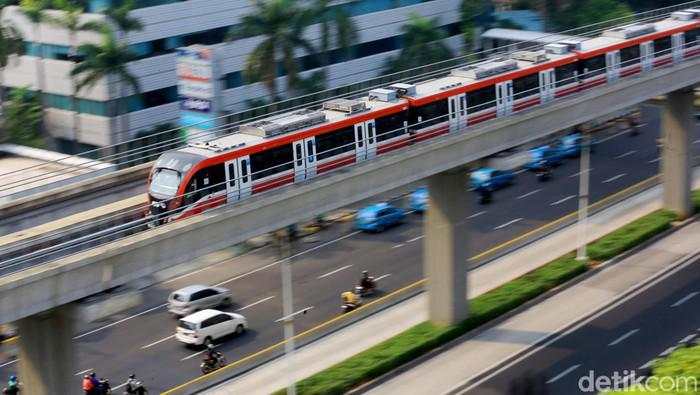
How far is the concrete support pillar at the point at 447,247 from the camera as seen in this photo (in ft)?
131

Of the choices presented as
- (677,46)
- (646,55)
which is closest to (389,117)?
(646,55)

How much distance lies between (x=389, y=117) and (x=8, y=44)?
30440 millimetres

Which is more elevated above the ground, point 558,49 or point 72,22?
point 72,22

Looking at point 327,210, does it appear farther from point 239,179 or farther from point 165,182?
point 165,182

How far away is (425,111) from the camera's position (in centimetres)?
4031

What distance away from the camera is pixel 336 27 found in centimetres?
6812

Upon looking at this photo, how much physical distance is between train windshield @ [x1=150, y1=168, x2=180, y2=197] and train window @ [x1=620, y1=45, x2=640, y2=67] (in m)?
23.5

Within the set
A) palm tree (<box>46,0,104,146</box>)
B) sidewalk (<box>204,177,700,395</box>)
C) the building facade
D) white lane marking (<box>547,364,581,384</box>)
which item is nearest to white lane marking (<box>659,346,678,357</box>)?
white lane marking (<box>547,364,581,384</box>)

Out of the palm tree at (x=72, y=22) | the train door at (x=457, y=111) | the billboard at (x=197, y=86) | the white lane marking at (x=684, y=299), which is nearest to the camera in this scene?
the train door at (x=457, y=111)

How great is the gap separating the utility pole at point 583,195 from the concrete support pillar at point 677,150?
404 centimetres

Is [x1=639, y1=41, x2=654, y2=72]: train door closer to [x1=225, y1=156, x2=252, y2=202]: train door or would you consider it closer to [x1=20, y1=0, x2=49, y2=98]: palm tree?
[x1=225, y1=156, x2=252, y2=202]: train door

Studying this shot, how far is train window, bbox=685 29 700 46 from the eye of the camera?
172ft

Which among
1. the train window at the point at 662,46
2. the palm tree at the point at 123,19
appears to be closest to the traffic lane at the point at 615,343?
the train window at the point at 662,46

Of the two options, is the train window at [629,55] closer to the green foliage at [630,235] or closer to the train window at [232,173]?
the green foliage at [630,235]
